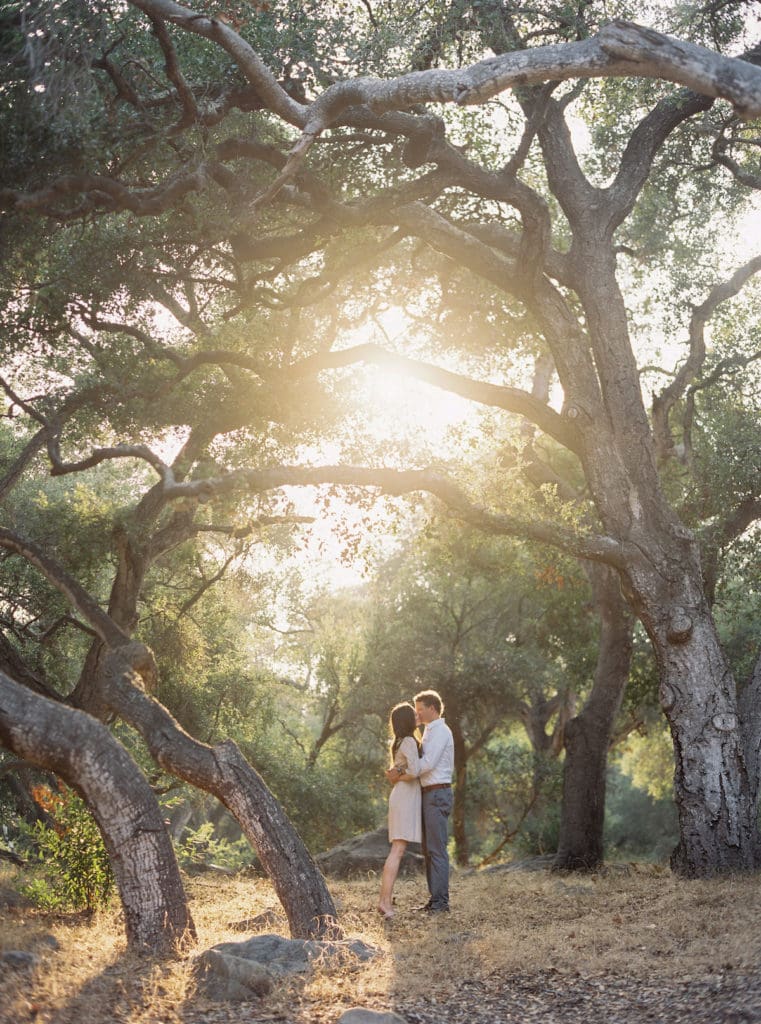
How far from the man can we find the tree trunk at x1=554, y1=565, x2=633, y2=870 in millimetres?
6244

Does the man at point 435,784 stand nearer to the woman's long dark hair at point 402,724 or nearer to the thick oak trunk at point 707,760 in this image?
the woman's long dark hair at point 402,724

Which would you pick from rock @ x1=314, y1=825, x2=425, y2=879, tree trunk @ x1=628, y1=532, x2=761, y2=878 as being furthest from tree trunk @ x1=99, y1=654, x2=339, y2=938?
rock @ x1=314, y1=825, x2=425, y2=879

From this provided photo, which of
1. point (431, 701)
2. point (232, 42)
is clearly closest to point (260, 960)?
point (431, 701)

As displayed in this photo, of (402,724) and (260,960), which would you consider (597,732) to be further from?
(260,960)

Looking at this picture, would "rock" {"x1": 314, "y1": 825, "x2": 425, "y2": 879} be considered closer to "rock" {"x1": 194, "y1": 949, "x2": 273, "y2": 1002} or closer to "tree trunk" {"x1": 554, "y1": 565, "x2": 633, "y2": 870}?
"tree trunk" {"x1": 554, "y1": 565, "x2": 633, "y2": 870}

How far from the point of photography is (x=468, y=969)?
7.78 meters

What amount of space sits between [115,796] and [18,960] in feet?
4.40

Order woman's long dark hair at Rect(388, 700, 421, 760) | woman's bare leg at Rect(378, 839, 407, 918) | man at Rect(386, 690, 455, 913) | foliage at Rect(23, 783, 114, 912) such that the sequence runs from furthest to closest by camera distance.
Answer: woman's long dark hair at Rect(388, 700, 421, 760), man at Rect(386, 690, 455, 913), woman's bare leg at Rect(378, 839, 407, 918), foliage at Rect(23, 783, 114, 912)

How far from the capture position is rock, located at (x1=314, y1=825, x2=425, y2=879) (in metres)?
17.6

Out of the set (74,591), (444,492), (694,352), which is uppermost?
(694,352)

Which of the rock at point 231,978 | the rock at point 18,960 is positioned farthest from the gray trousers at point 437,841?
the rock at point 18,960

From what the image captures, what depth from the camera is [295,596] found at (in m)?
31.7

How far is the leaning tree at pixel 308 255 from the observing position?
9602mm

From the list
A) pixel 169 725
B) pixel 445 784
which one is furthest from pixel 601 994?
pixel 169 725
